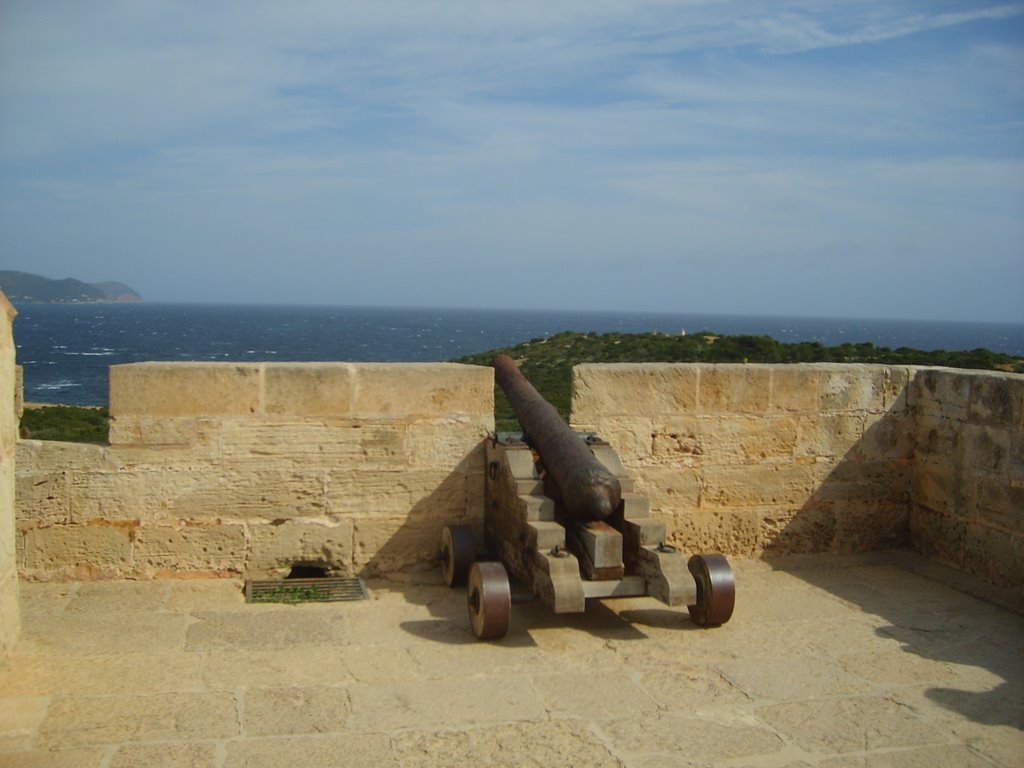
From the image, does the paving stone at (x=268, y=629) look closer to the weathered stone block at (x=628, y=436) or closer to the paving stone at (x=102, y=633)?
the paving stone at (x=102, y=633)

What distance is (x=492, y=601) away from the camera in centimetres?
433

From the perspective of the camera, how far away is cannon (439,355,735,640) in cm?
438

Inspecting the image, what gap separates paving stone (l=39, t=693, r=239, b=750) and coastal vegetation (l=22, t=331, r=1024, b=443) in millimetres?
4413

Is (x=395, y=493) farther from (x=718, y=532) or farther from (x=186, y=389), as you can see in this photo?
(x=718, y=532)

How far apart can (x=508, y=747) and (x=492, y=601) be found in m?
0.99

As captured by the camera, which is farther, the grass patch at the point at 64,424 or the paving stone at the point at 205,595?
the grass patch at the point at 64,424

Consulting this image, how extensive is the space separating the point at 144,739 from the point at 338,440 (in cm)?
227

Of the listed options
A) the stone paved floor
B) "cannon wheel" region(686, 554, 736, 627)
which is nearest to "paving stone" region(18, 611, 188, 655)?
the stone paved floor

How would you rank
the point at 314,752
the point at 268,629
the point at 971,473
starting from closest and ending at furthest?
the point at 314,752, the point at 268,629, the point at 971,473

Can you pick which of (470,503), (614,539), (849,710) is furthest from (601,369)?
(849,710)

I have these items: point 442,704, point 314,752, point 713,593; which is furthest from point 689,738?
point 314,752

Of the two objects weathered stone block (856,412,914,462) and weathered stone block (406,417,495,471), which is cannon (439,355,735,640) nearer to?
weathered stone block (406,417,495,471)

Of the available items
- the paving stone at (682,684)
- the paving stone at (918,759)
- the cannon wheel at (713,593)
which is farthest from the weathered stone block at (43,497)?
the paving stone at (918,759)

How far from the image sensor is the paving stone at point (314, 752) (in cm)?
322
